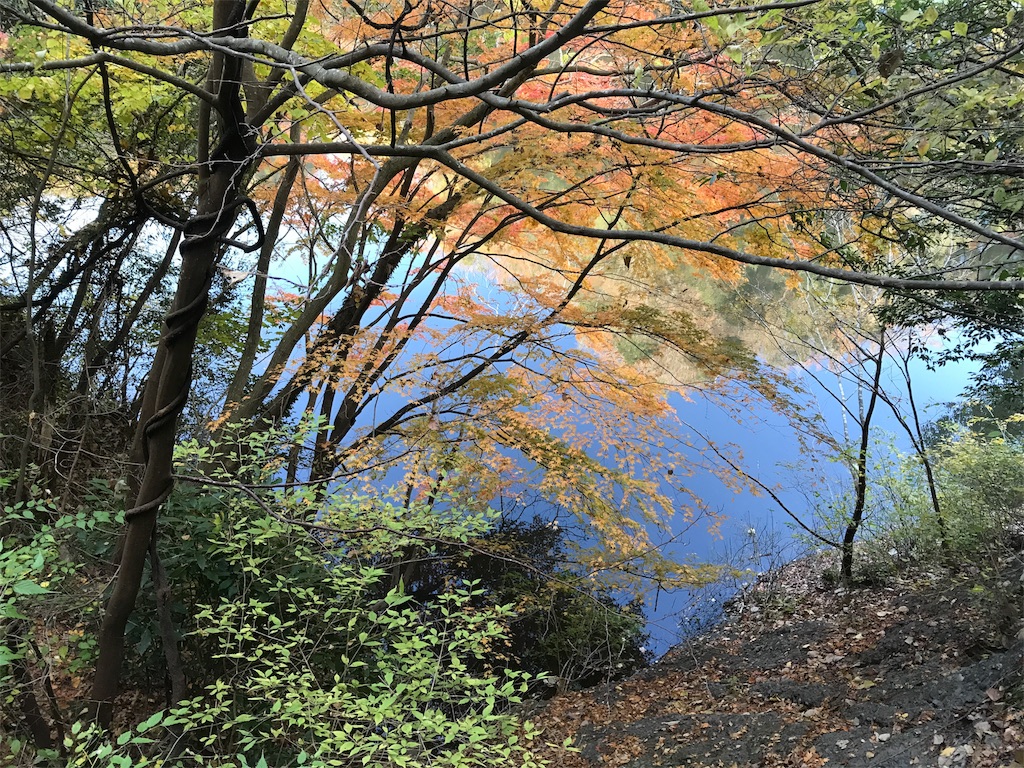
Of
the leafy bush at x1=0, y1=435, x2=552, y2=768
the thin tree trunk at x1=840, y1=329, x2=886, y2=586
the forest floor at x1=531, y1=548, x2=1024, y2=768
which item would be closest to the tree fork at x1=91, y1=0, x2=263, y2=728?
the leafy bush at x1=0, y1=435, x2=552, y2=768

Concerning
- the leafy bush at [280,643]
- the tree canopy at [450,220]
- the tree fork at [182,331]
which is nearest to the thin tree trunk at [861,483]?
the tree canopy at [450,220]

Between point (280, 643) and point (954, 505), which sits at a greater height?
point (954, 505)

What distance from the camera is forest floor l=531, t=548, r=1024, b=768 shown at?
12.3ft

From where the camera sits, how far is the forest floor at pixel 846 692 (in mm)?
3746

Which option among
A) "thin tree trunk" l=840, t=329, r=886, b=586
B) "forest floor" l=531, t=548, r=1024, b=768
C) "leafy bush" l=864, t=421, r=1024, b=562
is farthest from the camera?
"thin tree trunk" l=840, t=329, r=886, b=586

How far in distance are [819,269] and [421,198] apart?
19.4 feet

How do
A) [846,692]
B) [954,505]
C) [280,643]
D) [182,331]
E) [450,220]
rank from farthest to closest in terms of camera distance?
[450,220] < [954,505] < [846,692] < [280,643] < [182,331]

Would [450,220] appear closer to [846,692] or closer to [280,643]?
[280,643]

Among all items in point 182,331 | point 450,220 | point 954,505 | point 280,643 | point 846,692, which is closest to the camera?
point 182,331

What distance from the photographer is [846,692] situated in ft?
16.1

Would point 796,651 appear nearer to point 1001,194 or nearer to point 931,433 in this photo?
point 1001,194

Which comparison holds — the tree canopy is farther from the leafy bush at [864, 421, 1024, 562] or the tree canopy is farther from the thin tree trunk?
the leafy bush at [864, 421, 1024, 562]

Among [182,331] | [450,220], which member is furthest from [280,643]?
[450,220]

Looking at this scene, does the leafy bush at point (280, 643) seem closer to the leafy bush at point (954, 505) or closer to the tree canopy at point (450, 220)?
the tree canopy at point (450, 220)
